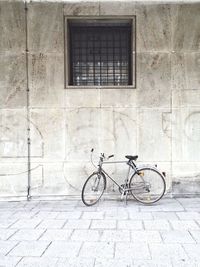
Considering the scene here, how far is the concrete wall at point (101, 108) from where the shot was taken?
8.34 m

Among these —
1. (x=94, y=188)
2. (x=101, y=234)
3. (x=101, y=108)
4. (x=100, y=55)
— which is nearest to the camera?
(x=101, y=234)

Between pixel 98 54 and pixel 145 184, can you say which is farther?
pixel 98 54

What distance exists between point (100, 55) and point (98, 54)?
0.06 m

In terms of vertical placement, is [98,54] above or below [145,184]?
above

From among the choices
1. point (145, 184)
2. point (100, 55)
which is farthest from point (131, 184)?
point (100, 55)

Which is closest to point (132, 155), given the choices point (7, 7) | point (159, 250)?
point (159, 250)

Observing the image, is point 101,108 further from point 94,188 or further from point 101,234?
point 101,234

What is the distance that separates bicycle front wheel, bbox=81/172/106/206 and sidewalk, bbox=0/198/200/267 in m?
0.19

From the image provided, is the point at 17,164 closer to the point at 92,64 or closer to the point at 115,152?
the point at 115,152

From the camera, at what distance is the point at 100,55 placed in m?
8.87

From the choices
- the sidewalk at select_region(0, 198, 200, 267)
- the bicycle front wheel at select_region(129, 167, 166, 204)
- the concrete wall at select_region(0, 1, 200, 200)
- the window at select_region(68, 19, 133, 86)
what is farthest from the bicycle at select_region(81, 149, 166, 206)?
the window at select_region(68, 19, 133, 86)

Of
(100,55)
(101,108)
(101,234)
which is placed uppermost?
(100,55)

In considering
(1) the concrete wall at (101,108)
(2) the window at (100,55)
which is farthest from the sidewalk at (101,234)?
(2) the window at (100,55)

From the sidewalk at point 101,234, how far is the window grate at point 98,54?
312cm
